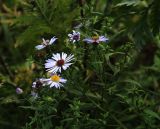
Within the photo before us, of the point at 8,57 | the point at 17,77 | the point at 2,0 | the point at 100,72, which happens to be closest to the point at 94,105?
the point at 100,72

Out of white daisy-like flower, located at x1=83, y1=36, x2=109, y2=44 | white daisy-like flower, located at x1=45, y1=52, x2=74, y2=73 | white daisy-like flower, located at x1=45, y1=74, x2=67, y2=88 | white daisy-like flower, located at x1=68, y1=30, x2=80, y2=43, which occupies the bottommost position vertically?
white daisy-like flower, located at x1=45, y1=74, x2=67, y2=88

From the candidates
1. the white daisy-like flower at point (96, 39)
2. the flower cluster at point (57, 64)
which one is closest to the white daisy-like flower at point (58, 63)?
the flower cluster at point (57, 64)

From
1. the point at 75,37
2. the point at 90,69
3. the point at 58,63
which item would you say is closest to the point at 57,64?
the point at 58,63

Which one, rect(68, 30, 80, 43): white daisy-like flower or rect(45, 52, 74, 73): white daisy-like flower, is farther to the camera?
rect(68, 30, 80, 43): white daisy-like flower

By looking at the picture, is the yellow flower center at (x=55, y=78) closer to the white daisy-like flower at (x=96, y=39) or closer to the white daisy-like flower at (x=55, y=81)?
the white daisy-like flower at (x=55, y=81)

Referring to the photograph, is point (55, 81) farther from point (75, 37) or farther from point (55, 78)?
point (75, 37)

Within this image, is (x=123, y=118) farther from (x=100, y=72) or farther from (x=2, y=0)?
(x=2, y=0)

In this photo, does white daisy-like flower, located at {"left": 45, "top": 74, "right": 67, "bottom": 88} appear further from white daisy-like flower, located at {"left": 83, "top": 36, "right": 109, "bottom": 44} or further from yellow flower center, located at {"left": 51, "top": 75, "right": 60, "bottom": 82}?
white daisy-like flower, located at {"left": 83, "top": 36, "right": 109, "bottom": 44}

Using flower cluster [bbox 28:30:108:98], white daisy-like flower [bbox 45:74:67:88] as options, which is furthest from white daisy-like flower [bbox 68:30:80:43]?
white daisy-like flower [bbox 45:74:67:88]

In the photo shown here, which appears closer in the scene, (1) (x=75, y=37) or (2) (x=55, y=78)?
(2) (x=55, y=78)
